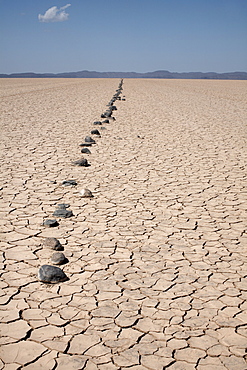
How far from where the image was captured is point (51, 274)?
7.80 feet

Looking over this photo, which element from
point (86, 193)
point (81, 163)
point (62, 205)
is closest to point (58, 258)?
point (62, 205)

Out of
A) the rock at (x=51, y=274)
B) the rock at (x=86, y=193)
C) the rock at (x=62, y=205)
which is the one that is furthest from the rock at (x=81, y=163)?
the rock at (x=51, y=274)

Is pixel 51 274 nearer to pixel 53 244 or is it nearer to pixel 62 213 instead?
pixel 53 244

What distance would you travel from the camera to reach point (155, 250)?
9.38 ft

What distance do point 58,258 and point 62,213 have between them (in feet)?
2.90

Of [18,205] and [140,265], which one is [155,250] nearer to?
[140,265]

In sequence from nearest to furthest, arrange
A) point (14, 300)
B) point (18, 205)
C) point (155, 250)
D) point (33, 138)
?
point (14, 300)
point (155, 250)
point (18, 205)
point (33, 138)

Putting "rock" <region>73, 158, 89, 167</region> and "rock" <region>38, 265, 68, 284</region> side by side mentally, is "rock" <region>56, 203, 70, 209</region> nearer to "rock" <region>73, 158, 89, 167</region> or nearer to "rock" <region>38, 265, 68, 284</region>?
"rock" <region>38, 265, 68, 284</region>

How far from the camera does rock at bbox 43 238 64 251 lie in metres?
2.79

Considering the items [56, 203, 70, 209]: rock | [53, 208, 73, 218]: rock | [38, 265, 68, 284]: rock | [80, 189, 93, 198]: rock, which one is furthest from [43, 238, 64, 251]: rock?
[80, 189, 93, 198]: rock

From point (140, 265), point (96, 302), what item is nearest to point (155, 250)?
point (140, 265)

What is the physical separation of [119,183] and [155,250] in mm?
1789

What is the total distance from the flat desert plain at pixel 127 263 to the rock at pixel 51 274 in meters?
0.04

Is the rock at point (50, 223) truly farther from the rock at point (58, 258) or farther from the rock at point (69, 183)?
the rock at point (69, 183)
